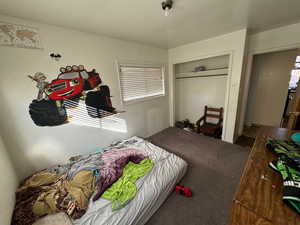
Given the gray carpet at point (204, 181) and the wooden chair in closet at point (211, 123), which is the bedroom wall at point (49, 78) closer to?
the gray carpet at point (204, 181)

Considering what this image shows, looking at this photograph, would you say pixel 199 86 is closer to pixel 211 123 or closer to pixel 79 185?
pixel 211 123

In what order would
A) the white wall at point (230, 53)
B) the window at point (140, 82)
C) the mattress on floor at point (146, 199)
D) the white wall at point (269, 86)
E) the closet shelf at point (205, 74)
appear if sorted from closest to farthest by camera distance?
1. the mattress on floor at point (146, 199)
2. the white wall at point (230, 53)
3. the window at point (140, 82)
4. the closet shelf at point (205, 74)
5. the white wall at point (269, 86)

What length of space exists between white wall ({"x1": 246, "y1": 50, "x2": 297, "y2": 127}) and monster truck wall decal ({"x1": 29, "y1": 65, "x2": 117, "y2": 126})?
401cm

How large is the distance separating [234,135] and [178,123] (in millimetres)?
1497

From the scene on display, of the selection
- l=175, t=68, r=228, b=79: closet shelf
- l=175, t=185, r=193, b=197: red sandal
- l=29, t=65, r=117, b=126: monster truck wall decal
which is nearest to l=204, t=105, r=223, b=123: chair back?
l=175, t=68, r=228, b=79: closet shelf

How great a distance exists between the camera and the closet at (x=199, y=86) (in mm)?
3027

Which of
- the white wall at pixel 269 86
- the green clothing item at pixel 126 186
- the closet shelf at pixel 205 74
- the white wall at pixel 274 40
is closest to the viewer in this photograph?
the green clothing item at pixel 126 186

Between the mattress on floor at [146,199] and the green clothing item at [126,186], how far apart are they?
0.04 meters

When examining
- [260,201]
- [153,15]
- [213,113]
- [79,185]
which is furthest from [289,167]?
[213,113]

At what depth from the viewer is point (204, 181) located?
1.77m

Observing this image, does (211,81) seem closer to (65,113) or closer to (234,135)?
(234,135)

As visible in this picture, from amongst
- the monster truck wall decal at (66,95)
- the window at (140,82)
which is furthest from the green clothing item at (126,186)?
the window at (140,82)

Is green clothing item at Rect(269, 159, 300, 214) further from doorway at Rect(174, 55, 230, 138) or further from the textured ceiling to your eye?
doorway at Rect(174, 55, 230, 138)

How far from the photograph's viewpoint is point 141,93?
293cm
